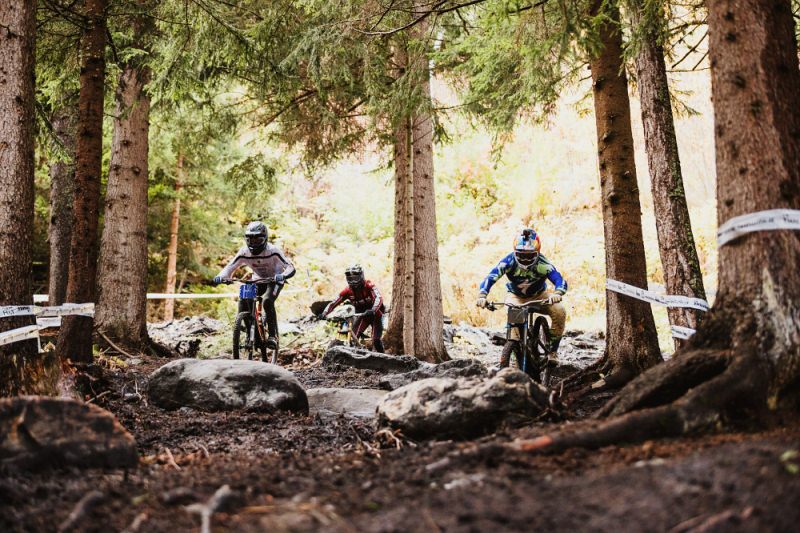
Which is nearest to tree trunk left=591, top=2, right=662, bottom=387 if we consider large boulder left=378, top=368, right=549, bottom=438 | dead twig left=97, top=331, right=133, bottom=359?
large boulder left=378, top=368, right=549, bottom=438

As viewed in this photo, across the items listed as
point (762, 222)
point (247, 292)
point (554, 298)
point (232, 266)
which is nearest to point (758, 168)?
point (762, 222)

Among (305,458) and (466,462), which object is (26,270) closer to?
(305,458)

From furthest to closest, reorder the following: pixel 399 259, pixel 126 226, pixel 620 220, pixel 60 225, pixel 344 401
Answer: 1. pixel 399 259
2. pixel 60 225
3. pixel 126 226
4. pixel 620 220
5. pixel 344 401

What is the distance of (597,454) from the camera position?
291 centimetres

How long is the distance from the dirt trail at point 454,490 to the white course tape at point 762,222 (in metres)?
1.10

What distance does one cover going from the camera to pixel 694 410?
3.12m

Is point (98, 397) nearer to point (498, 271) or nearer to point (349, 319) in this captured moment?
point (498, 271)

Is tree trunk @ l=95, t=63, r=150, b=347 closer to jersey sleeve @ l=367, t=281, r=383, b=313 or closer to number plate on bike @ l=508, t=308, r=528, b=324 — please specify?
jersey sleeve @ l=367, t=281, r=383, b=313

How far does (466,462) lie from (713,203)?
20.9 metres

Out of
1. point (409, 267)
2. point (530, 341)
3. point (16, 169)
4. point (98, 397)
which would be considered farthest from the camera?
point (409, 267)

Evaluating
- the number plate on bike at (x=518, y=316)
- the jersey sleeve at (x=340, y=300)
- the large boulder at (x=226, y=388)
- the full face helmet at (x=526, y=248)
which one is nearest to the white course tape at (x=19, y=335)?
the large boulder at (x=226, y=388)

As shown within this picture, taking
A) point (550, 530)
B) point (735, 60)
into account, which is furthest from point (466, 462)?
point (735, 60)

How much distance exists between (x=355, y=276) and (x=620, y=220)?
18.1 ft

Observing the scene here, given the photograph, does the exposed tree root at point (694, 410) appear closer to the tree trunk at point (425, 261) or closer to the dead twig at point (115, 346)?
the tree trunk at point (425, 261)
